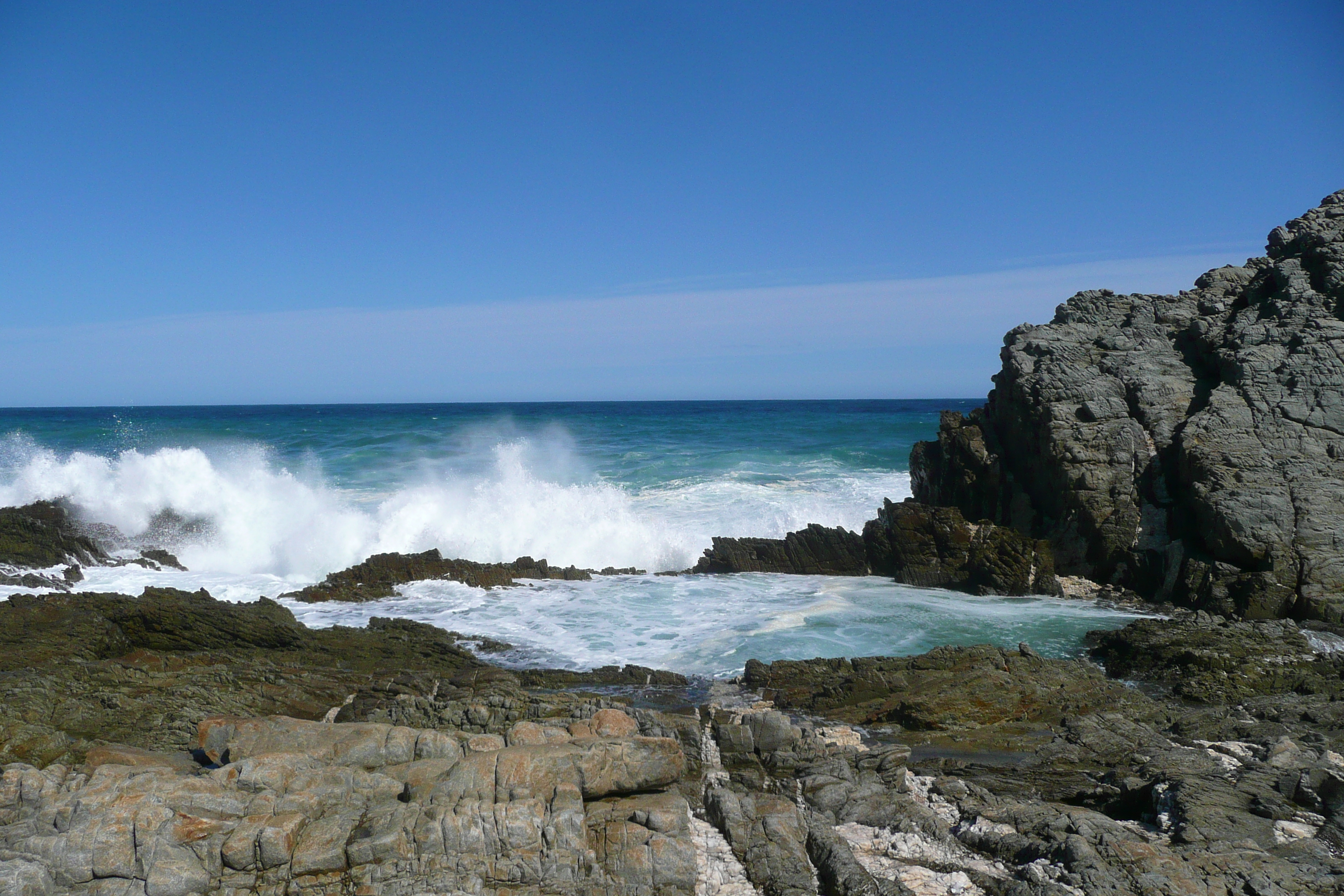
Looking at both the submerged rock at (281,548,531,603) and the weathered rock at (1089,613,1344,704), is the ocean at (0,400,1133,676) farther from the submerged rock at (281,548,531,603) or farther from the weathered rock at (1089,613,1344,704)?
the weathered rock at (1089,613,1344,704)

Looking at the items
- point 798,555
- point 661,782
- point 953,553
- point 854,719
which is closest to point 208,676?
point 661,782

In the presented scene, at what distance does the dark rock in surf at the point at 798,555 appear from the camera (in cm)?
1831

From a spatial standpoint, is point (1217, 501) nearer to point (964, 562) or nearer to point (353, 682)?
point (964, 562)

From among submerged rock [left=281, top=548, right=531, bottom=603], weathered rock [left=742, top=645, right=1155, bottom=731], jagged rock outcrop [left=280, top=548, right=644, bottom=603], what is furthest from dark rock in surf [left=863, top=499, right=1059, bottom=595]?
submerged rock [left=281, top=548, right=531, bottom=603]

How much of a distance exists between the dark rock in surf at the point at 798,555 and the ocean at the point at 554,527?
1.97 ft

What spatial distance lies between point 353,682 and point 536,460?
25.7 m

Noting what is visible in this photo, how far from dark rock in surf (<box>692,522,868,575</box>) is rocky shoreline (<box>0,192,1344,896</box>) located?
1185 millimetres

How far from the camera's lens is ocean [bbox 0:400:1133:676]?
1315 centimetres

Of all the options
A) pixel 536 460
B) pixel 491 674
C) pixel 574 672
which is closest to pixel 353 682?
pixel 491 674

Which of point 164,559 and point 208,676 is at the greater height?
point 208,676

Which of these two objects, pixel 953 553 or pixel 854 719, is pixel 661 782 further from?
pixel 953 553

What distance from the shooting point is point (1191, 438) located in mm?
14641

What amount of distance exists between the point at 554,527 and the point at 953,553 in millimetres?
9905

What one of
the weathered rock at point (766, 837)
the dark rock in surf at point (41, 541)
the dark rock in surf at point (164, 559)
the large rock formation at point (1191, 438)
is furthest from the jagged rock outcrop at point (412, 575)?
the weathered rock at point (766, 837)
